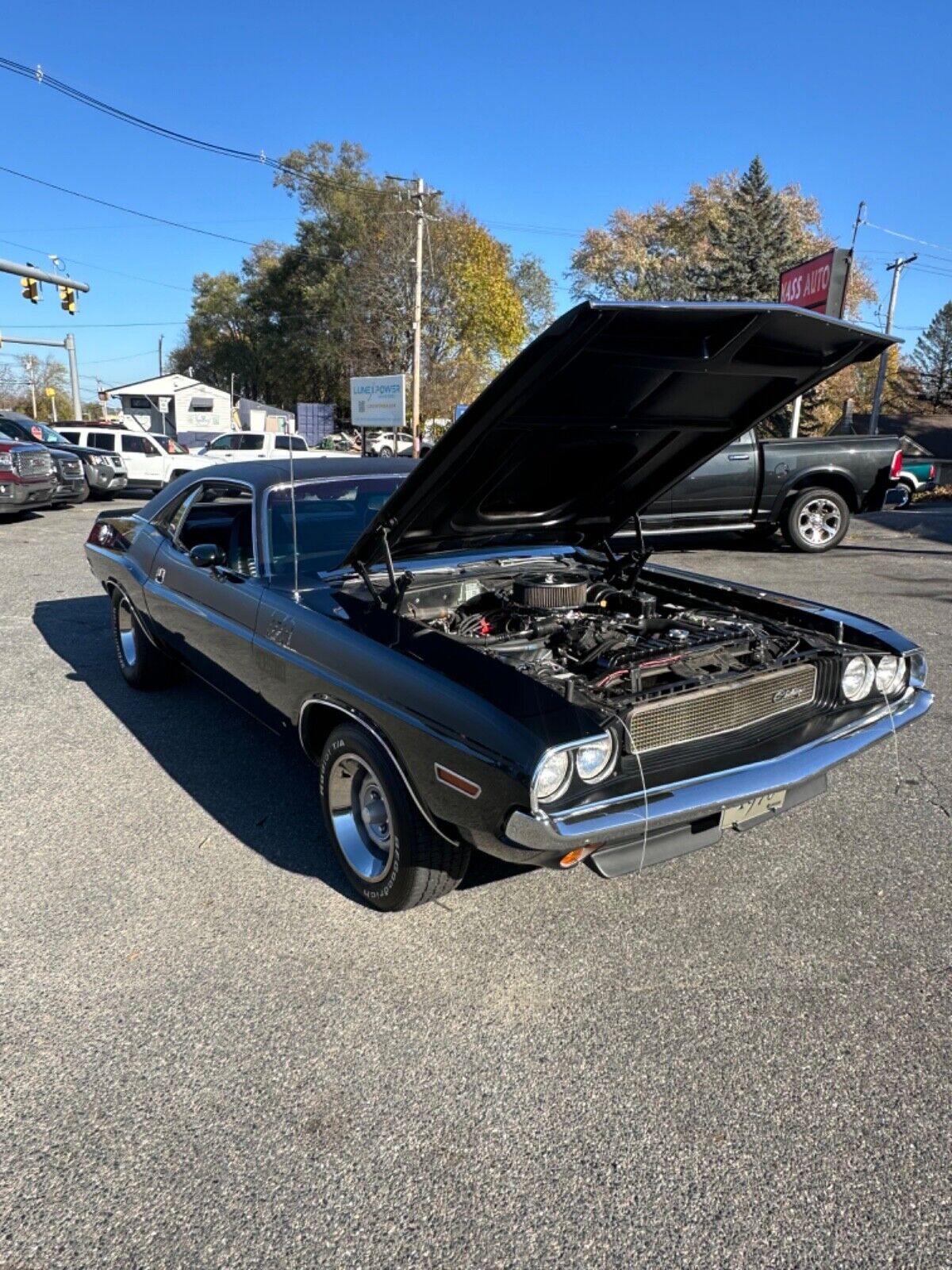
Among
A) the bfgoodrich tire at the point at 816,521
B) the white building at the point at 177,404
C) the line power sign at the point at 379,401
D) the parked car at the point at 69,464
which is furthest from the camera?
the white building at the point at 177,404

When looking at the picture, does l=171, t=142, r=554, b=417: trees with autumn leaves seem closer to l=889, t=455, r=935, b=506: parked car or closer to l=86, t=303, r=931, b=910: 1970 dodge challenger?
l=889, t=455, r=935, b=506: parked car

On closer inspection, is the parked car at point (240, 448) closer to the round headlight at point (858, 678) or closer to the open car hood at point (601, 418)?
the open car hood at point (601, 418)

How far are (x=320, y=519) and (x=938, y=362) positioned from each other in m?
70.2

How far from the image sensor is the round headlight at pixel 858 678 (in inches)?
124

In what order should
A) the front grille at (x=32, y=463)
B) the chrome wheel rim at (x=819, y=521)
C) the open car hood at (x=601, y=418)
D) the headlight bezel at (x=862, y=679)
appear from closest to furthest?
the open car hood at (x=601, y=418), the headlight bezel at (x=862, y=679), the chrome wheel rim at (x=819, y=521), the front grille at (x=32, y=463)

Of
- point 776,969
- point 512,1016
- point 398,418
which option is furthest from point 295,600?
point 398,418

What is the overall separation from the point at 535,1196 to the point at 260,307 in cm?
5063

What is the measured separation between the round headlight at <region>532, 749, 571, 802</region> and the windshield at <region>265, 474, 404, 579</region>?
1.69 metres

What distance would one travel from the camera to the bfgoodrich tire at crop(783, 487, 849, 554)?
10.6 m

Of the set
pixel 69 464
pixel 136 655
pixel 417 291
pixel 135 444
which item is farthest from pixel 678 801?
pixel 417 291

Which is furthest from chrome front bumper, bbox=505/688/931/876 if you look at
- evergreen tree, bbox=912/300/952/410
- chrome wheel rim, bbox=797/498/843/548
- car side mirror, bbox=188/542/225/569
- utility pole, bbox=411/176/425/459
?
evergreen tree, bbox=912/300/952/410

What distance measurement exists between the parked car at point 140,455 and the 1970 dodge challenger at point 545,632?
17.3m

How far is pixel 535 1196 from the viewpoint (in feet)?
6.11

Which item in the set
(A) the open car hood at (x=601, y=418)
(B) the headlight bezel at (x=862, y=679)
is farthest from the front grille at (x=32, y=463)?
(B) the headlight bezel at (x=862, y=679)
